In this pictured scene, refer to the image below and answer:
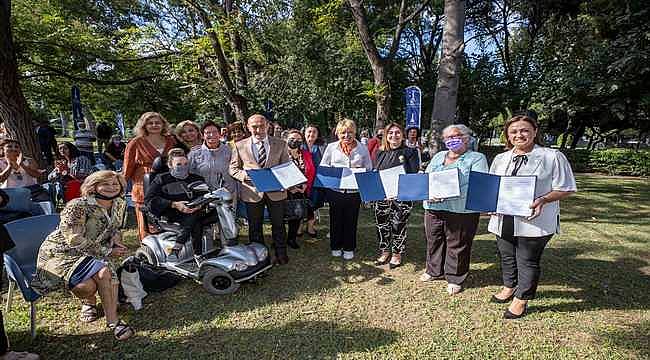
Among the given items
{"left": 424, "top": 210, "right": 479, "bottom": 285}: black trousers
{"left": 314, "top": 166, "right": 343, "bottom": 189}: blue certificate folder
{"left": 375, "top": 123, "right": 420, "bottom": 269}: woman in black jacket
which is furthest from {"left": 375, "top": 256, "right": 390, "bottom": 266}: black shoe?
{"left": 314, "top": 166, "right": 343, "bottom": 189}: blue certificate folder

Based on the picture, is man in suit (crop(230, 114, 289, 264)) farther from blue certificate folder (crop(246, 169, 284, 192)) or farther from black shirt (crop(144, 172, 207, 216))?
black shirt (crop(144, 172, 207, 216))

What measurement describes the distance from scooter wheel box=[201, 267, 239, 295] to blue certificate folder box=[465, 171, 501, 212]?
253 centimetres

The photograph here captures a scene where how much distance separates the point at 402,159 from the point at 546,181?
155 centimetres

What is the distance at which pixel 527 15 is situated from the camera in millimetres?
19922

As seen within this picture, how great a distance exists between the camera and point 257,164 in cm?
425

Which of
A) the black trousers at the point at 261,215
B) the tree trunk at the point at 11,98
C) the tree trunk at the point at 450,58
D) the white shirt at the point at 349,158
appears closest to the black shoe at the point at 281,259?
the black trousers at the point at 261,215

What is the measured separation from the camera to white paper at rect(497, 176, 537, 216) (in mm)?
3029

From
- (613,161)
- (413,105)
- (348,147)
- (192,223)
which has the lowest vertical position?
(613,161)

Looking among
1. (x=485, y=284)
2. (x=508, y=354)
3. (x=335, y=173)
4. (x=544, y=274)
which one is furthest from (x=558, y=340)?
(x=335, y=173)

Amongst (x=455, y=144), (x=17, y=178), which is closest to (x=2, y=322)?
(x=17, y=178)

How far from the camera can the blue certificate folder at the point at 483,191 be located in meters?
3.23

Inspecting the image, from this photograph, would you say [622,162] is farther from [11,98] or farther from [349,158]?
[11,98]

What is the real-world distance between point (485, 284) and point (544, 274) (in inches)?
37.1

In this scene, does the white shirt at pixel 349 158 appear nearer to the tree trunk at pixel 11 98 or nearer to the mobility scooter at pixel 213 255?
the mobility scooter at pixel 213 255
